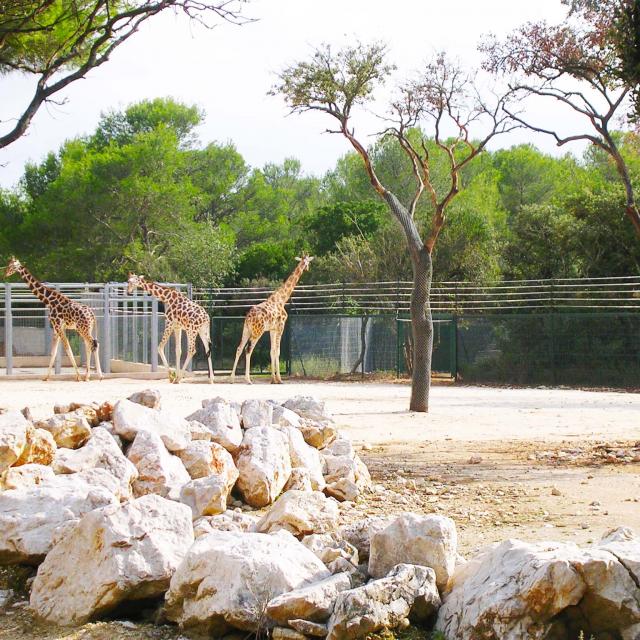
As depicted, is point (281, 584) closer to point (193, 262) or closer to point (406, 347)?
point (406, 347)

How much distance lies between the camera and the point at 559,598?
13.6 ft

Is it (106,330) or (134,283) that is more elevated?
(134,283)

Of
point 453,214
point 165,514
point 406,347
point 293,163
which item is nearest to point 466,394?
point 406,347

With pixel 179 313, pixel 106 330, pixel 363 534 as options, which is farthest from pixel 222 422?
pixel 106 330

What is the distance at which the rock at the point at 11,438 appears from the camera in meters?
6.45

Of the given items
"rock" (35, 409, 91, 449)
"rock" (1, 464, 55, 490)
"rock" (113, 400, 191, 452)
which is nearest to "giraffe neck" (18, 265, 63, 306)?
"rock" (113, 400, 191, 452)

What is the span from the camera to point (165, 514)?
5.33 metres

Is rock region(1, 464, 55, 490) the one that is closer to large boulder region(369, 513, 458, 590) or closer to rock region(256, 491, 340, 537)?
rock region(256, 491, 340, 537)

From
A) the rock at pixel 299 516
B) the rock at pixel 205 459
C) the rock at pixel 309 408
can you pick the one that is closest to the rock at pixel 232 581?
the rock at pixel 299 516

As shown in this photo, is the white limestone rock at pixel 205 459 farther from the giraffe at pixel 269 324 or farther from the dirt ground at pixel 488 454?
the giraffe at pixel 269 324

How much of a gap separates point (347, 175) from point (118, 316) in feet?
98.3

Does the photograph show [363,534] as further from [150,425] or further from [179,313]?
[179,313]

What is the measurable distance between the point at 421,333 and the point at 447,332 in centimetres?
1040

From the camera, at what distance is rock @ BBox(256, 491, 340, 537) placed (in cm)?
593
